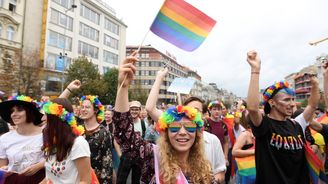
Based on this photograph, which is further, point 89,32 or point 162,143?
point 89,32

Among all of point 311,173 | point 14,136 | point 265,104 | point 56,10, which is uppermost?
point 56,10

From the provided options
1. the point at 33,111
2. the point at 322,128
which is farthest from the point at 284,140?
the point at 33,111

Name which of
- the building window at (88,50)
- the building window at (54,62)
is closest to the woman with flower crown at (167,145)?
the building window at (54,62)

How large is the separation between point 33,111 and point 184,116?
79.6 inches

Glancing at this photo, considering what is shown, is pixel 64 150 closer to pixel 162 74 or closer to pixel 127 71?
pixel 127 71

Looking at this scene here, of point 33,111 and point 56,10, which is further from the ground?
point 56,10

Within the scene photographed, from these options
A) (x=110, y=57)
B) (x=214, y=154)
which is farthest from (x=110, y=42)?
(x=214, y=154)

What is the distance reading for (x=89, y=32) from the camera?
43.9 meters

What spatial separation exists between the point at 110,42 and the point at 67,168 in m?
48.9

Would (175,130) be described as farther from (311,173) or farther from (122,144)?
(311,173)

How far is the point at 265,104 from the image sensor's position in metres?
3.17

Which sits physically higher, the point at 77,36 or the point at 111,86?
the point at 77,36

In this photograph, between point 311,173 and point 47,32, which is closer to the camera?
point 311,173

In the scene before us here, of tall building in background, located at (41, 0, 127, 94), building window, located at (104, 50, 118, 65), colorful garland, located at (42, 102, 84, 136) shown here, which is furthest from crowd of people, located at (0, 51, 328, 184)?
building window, located at (104, 50, 118, 65)
